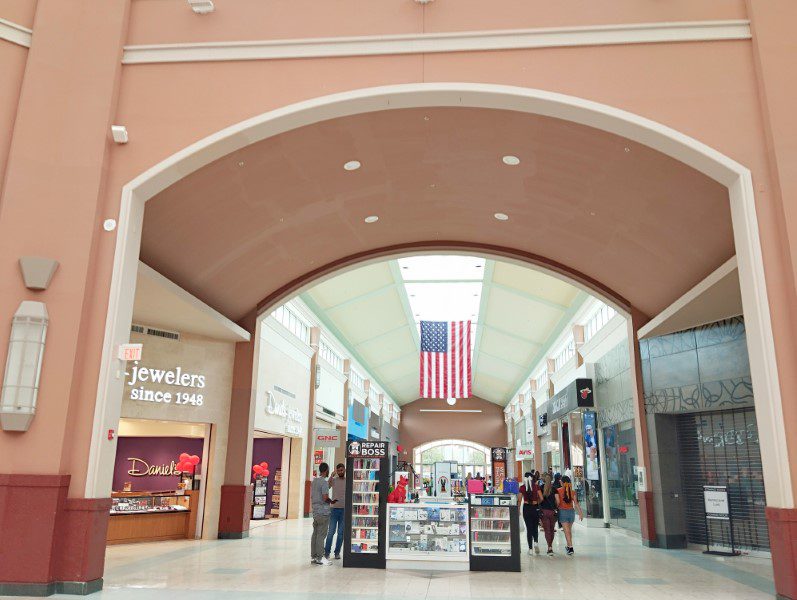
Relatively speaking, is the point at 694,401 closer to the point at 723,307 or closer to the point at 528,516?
the point at 723,307

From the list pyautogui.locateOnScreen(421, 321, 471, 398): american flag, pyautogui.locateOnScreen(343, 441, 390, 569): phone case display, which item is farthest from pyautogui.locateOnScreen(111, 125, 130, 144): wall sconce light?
pyautogui.locateOnScreen(421, 321, 471, 398): american flag

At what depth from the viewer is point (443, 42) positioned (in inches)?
285

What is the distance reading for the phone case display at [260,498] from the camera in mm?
16312

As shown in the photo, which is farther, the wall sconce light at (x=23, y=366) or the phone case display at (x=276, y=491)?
the phone case display at (x=276, y=491)

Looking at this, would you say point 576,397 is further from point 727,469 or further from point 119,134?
point 119,134

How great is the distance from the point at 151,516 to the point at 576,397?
10759 mm

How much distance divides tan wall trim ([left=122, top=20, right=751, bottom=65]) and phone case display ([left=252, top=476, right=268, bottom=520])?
12.0m

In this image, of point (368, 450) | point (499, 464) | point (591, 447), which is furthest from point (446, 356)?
point (368, 450)

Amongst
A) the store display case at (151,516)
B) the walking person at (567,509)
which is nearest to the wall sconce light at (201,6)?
the store display case at (151,516)

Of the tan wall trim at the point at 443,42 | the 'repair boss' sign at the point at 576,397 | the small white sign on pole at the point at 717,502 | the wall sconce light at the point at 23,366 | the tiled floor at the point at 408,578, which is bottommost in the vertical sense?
the tiled floor at the point at 408,578

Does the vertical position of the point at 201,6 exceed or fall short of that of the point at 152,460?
it exceeds it

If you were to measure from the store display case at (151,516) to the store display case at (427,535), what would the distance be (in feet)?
17.2

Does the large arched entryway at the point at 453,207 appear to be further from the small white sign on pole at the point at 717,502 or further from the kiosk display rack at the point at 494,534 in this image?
the kiosk display rack at the point at 494,534

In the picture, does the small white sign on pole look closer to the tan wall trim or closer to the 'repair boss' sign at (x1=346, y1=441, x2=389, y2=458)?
the 'repair boss' sign at (x1=346, y1=441, x2=389, y2=458)
